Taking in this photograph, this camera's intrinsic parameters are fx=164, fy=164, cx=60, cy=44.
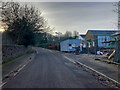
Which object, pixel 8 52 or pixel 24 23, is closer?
pixel 8 52

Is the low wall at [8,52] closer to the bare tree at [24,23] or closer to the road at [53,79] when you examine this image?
the road at [53,79]

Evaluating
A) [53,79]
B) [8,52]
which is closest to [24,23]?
[8,52]

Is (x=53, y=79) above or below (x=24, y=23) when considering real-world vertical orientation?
below

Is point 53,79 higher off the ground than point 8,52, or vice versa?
point 8,52

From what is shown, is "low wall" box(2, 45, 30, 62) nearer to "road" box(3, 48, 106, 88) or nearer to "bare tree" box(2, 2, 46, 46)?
"road" box(3, 48, 106, 88)

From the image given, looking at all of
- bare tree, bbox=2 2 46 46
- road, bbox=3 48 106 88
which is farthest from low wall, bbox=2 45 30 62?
bare tree, bbox=2 2 46 46

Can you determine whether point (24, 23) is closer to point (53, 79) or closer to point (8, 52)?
point (8, 52)

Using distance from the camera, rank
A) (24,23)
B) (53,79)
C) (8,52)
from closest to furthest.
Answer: (53,79) < (8,52) < (24,23)

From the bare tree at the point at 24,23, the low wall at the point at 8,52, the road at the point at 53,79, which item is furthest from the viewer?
the bare tree at the point at 24,23

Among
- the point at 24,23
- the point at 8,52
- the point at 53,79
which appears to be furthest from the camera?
the point at 24,23

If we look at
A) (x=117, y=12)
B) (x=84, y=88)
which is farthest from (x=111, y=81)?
(x=117, y=12)

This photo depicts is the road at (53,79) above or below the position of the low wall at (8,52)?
below

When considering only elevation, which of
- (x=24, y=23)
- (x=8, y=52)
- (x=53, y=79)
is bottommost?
(x=53, y=79)

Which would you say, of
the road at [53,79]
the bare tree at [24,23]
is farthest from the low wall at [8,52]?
the bare tree at [24,23]
